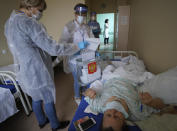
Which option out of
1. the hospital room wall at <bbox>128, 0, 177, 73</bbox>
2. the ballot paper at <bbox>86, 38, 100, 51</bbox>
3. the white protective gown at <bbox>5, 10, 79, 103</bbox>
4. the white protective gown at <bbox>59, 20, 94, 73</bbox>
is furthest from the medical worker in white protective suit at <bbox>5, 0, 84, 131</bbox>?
the hospital room wall at <bbox>128, 0, 177, 73</bbox>

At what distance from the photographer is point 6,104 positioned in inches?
52.9

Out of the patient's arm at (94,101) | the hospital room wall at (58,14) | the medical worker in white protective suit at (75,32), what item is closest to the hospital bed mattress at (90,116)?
the patient's arm at (94,101)

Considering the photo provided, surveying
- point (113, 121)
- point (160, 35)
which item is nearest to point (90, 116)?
point (113, 121)

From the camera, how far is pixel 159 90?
3.25 feet

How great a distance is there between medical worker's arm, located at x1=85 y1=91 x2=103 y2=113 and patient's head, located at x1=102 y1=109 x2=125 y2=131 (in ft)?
0.54

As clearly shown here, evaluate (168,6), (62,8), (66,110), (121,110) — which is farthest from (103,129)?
(62,8)

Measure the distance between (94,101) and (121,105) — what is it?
29 centimetres

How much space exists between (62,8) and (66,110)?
2.86m

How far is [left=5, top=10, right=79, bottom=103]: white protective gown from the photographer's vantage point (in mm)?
895

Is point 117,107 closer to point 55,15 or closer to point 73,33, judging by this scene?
point 73,33

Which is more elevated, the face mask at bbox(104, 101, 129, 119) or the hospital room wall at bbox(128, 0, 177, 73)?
the hospital room wall at bbox(128, 0, 177, 73)

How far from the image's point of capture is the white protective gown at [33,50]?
90 centimetres

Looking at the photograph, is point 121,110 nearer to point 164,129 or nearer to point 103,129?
point 103,129

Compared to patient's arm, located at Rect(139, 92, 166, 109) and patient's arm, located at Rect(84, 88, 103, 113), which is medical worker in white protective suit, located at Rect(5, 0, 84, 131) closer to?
patient's arm, located at Rect(84, 88, 103, 113)
